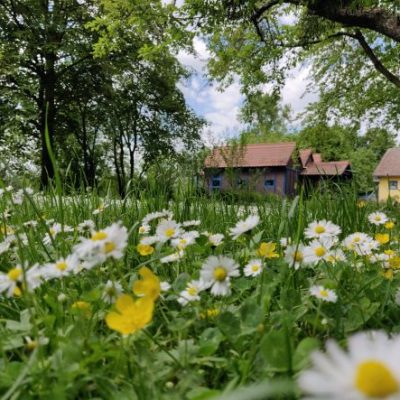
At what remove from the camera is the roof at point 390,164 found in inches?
1102

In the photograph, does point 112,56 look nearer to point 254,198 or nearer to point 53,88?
point 53,88

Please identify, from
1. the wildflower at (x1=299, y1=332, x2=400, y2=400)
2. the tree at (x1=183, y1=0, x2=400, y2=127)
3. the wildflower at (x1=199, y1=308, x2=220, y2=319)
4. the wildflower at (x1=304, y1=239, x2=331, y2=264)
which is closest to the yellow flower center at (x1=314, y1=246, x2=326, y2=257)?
the wildflower at (x1=304, y1=239, x2=331, y2=264)

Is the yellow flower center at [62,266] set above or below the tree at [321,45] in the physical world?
below

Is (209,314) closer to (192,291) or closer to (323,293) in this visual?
(192,291)

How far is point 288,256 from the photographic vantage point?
904 mm

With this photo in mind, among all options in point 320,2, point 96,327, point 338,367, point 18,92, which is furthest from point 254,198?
point 18,92

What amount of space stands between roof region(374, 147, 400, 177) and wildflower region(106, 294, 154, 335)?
29.9m

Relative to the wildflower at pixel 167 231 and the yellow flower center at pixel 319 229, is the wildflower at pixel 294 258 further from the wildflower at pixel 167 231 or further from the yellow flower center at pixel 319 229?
the wildflower at pixel 167 231

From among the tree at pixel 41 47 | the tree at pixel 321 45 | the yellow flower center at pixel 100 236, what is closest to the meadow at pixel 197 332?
the yellow flower center at pixel 100 236

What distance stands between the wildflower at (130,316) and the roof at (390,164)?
29.9 m

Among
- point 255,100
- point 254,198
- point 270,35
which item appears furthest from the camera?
point 255,100

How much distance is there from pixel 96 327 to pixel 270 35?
1002 cm

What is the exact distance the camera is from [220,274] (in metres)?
0.70

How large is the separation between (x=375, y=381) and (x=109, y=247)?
1.40 feet
